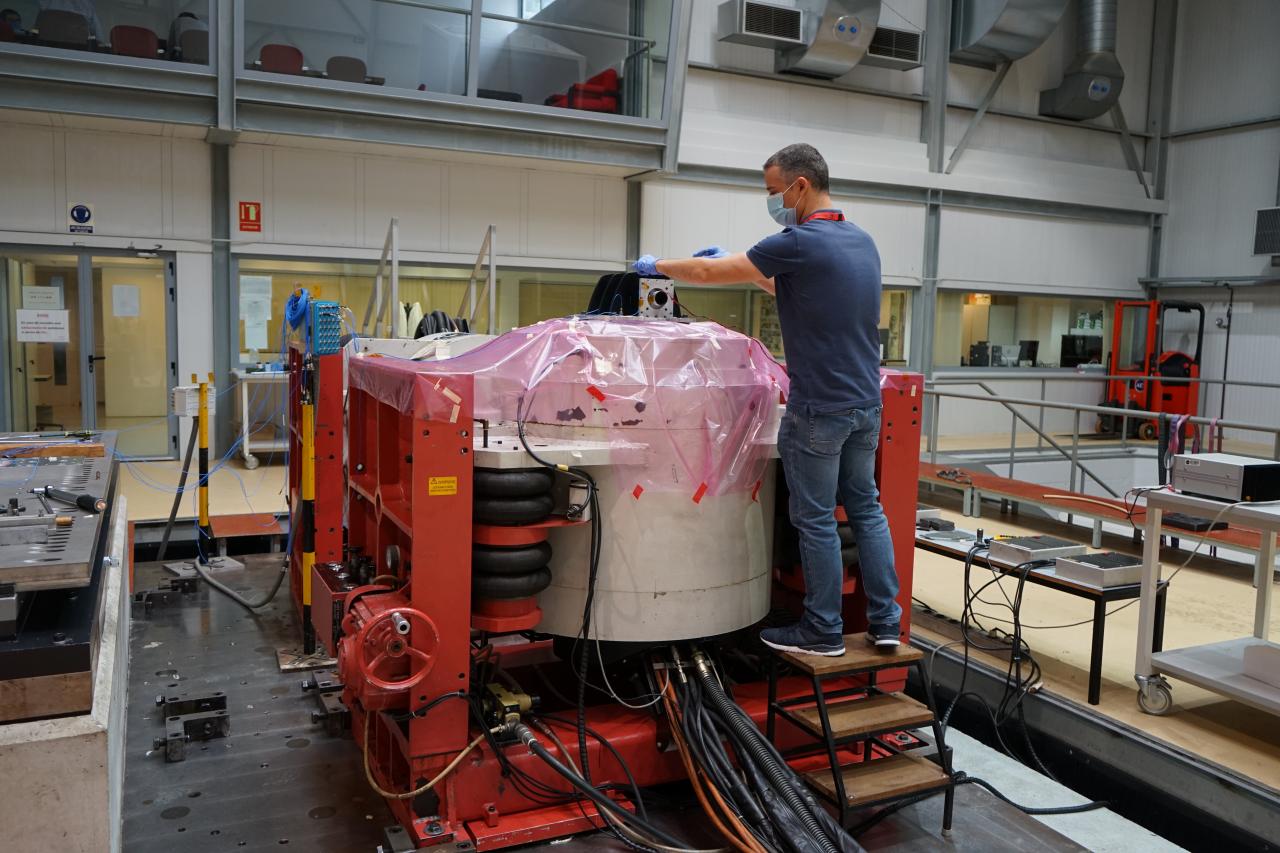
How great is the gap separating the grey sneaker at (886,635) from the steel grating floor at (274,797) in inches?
19.7

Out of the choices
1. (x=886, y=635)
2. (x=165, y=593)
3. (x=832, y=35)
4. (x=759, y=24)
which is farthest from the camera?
(x=832, y=35)

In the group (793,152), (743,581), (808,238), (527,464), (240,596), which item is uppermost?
(793,152)

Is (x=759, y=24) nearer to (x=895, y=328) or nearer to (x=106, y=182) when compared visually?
(x=895, y=328)

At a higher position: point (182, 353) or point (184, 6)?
point (184, 6)

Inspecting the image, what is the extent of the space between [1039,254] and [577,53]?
788 centimetres

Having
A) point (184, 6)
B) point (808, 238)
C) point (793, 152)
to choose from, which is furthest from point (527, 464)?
point (184, 6)

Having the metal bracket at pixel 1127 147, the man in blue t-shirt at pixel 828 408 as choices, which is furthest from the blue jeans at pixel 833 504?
the metal bracket at pixel 1127 147

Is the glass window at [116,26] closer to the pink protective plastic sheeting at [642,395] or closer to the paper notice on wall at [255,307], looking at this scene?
the paper notice on wall at [255,307]

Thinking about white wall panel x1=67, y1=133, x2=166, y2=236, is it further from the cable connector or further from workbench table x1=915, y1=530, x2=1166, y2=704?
workbench table x1=915, y1=530, x2=1166, y2=704

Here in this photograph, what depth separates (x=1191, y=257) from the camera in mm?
14133

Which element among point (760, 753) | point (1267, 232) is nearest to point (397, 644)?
point (760, 753)

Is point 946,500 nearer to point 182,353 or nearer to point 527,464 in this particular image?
point 527,464

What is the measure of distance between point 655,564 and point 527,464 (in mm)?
546

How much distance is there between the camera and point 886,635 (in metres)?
3.07
